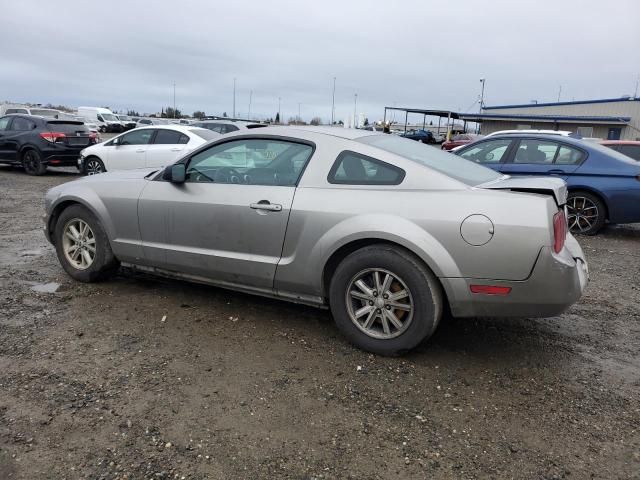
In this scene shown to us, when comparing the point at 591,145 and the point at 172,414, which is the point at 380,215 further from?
the point at 591,145

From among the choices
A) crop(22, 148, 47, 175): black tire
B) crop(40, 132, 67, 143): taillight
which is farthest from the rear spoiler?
crop(22, 148, 47, 175): black tire

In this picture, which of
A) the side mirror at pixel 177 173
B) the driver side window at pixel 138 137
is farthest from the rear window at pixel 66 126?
the side mirror at pixel 177 173

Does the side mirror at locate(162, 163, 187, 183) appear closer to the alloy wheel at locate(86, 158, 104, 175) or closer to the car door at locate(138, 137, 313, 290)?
the car door at locate(138, 137, 313, 290)

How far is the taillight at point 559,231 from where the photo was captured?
315 centimetres

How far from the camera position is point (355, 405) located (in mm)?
2953

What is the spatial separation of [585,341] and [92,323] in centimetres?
375

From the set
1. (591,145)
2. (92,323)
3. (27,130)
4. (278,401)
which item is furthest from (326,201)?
(27,130)

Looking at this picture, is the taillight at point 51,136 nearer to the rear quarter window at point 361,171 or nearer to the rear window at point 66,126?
the rear window at point 66,126

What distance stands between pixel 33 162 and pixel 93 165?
260 cm

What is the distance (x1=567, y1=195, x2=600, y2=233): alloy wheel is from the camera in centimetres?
763

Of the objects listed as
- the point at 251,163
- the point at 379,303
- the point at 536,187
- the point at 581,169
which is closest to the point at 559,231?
the point at 536,187

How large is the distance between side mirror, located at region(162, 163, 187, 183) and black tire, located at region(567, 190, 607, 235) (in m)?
5.98

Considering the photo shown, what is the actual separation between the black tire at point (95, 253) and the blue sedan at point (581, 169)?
5.95m

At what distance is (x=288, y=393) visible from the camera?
3.07 meters
